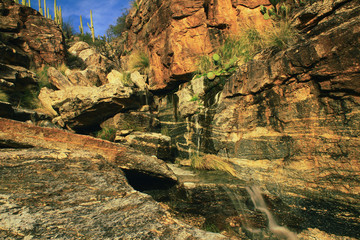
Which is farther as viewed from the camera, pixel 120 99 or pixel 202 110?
pixel 120 99

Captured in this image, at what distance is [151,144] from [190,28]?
407 cm

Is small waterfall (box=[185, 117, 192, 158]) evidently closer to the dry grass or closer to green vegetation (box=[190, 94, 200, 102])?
green vegetation (box=[190, 94, 200, 102])

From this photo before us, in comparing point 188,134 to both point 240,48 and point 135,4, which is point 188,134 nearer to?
point 240,48

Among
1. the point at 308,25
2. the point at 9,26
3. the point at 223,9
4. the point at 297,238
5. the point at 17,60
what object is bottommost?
the point at 297,238

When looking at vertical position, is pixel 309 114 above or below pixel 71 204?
above

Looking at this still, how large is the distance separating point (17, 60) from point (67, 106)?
347 cm

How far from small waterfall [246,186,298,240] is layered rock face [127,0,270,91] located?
4.36 m

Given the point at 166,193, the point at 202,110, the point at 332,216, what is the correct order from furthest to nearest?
the point at 202,110
the point at 166,193
the point at 332,216

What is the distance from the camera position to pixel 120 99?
6.23 meters

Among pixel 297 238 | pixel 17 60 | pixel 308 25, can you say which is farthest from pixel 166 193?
pixel 17 60

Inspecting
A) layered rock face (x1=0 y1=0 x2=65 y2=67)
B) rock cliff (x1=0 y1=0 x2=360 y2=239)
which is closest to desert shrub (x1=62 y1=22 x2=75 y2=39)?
layered rock face (x1=0 y1=0 x2=65 y2=67)

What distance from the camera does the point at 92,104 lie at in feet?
19.8

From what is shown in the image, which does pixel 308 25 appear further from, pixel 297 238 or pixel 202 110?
pixel 297 238

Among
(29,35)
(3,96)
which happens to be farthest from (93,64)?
(3,96)
